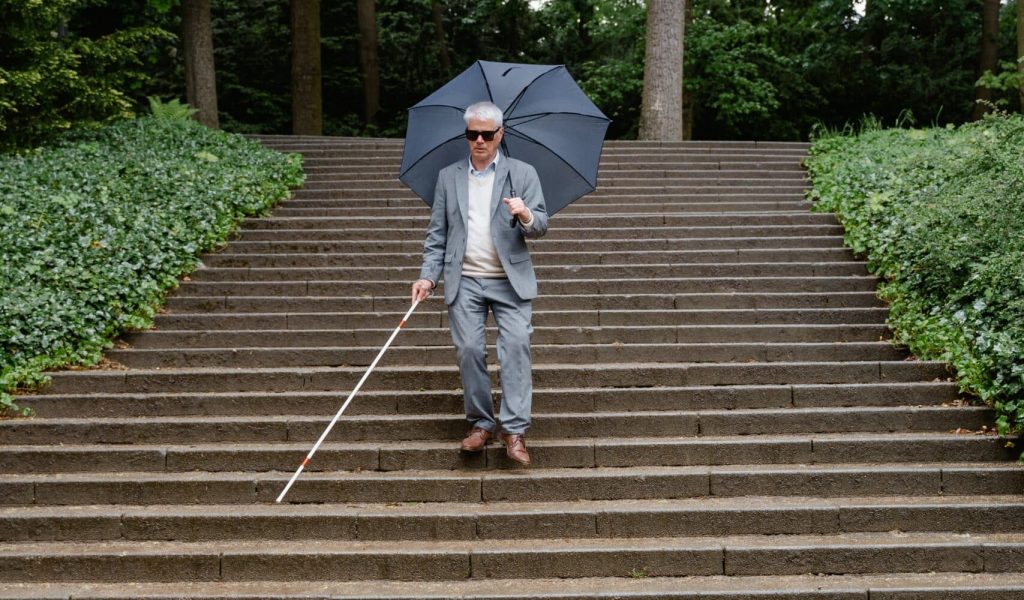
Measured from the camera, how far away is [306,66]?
18.4 meters

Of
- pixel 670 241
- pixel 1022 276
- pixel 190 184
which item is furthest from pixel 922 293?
pixel 190 184

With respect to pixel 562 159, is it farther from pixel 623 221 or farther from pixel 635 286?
pixel 623 221

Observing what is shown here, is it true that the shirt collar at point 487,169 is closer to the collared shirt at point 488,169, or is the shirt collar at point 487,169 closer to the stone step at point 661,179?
the collared shirt at point 488,169

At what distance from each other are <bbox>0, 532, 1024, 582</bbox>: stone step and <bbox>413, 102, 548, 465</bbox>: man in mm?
736

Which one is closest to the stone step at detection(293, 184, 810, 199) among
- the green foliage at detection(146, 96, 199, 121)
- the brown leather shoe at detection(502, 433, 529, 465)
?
the green foliage at detection(146, 96, 199, 121)

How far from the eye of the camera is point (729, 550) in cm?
518

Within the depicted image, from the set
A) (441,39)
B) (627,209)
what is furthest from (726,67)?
(627,209)

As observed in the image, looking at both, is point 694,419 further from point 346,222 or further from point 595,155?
point 346,222

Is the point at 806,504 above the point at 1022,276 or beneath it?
beneath

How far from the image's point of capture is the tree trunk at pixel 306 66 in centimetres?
1822

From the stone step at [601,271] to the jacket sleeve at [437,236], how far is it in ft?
10.4

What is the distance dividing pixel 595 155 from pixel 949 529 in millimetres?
2809

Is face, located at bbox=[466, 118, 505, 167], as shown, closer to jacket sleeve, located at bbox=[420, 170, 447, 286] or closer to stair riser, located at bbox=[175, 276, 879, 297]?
jacket sleeve, located at bbox=[420, 170, 447, 286]

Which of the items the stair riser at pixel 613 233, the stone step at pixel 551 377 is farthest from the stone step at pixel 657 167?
the stone step at pixel 551 377
